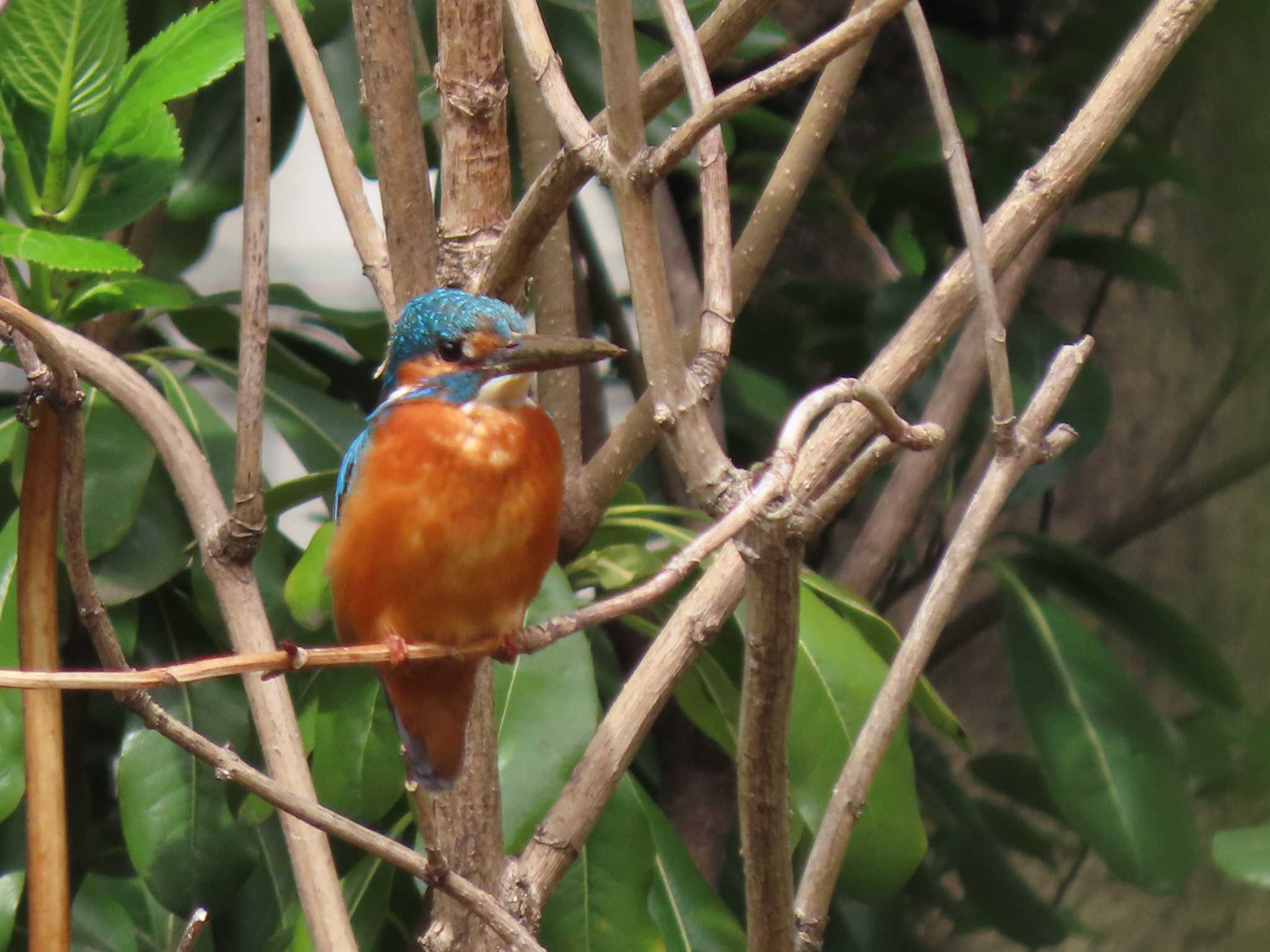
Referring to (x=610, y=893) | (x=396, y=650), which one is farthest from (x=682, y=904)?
(x=396, y=650)

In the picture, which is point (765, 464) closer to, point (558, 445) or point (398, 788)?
point (558, 445)

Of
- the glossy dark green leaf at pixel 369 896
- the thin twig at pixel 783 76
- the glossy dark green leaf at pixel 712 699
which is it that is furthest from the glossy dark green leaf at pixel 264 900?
the thin twig at pixel 783 76

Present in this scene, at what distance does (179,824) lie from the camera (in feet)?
3.65

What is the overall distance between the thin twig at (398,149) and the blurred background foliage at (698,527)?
14 centimetres

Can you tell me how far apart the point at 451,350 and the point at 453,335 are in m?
0.01

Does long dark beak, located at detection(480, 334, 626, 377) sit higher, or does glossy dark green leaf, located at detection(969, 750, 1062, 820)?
long dark beak, located at detection(480, 334, 626, 377)

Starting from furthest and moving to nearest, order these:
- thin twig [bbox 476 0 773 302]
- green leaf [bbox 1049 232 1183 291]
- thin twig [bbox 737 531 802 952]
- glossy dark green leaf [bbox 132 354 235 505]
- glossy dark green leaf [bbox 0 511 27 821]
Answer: green leaf [bbox 1049 232 1183 291], glossy dark green leaf [bbox 132 354 235 505], glossy dark green leaf [bbox 0 511 27 821], thin twig [bbox 476 0 773 302], thin twig [bbox 737 531 802 952]

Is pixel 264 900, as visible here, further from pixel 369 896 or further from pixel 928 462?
pixel 928 462

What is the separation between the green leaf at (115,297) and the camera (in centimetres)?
109

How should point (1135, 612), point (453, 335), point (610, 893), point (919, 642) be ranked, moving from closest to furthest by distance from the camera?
point (919, 642) → point (453, 335) → point (610, 893) → point (1135, 612)

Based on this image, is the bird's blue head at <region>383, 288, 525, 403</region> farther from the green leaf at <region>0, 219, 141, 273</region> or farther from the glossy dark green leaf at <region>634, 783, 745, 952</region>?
the glossy dark green leaf at <region>634, 783, 745, 952</region>

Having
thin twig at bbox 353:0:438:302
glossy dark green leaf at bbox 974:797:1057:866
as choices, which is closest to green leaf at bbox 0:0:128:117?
thin twig at bbox 353:0:438:302

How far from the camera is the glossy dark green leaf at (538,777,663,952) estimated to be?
98 cm

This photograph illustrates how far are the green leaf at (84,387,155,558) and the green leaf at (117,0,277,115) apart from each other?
26 centimetres
